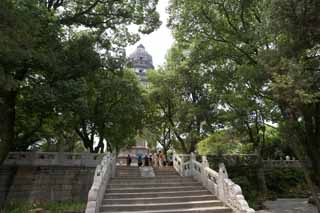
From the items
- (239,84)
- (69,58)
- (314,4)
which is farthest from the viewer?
(239,84)

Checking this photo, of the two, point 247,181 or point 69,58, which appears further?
point 247,181

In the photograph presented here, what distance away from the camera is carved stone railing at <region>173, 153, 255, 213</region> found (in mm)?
8622

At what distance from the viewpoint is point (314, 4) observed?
7.50m

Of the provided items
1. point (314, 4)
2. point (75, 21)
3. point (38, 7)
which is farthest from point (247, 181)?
point (38, 7)

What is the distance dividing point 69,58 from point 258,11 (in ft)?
27.1

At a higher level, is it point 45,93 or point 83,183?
point 45,93

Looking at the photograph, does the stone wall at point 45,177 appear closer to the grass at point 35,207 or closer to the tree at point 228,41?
the grass at point 35,207

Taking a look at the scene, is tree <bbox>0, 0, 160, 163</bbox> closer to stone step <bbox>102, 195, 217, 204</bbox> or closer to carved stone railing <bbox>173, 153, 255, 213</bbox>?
stone step <bbox>102, 195, 217, 204</bbox>

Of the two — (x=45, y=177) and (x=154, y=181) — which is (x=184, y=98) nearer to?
(x=154, y=181)

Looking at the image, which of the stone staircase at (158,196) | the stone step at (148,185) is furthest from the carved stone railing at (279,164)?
the stone step at (148,185)

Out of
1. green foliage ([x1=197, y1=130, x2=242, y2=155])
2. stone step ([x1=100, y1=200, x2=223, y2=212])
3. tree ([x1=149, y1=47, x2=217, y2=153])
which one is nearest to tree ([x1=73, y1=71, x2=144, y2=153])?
tree ([x1=149, y1=47, x2=217, y2=153])

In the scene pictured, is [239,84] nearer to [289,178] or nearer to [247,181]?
[247,181]

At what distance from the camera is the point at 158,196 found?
10484mm

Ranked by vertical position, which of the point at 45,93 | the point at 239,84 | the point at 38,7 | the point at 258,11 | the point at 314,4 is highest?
the point at 258,11
